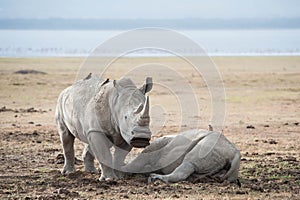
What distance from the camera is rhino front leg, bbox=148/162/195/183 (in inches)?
463

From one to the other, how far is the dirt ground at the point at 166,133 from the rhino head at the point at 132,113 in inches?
26.4

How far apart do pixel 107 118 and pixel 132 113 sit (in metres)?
0.74

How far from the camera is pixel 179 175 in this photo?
464 inches

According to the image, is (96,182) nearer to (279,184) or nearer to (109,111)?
(109,111)

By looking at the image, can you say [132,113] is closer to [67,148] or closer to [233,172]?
[233,172]

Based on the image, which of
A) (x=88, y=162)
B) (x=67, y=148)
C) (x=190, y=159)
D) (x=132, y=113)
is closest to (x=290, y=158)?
(x=190, y=159)

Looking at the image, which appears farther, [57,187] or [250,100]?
[250,100]

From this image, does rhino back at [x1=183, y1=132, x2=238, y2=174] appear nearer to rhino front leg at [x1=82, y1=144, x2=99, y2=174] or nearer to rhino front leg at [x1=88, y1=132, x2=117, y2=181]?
rhino front leg at [x1=88, y1=132, x2=117, y2=181]

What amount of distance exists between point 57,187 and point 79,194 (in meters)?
0.68

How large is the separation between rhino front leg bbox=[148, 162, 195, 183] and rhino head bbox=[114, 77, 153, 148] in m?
0.72

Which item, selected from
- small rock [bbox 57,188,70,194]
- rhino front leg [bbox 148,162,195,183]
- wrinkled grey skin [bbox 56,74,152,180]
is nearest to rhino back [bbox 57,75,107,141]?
wrinkled grey skin [bbox 56,74,152,180]

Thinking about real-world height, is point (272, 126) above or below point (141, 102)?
below

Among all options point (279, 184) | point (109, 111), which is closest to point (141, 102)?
point (109, 111)

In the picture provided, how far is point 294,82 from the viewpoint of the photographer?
35281 mm
